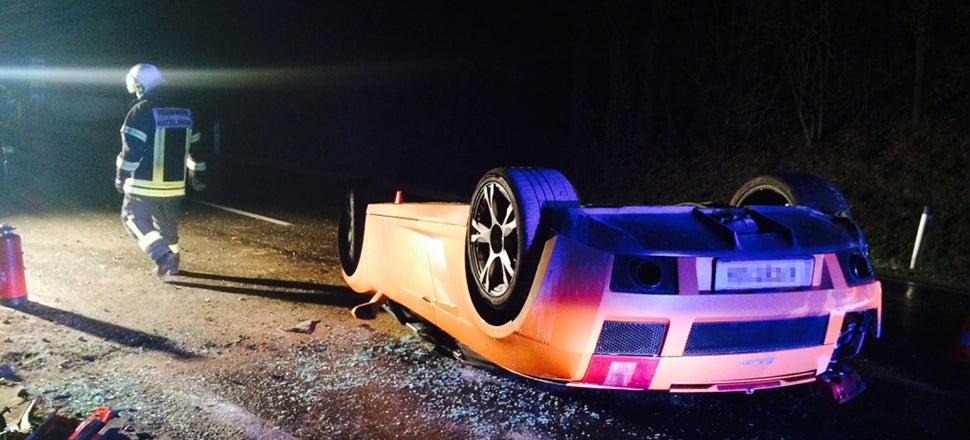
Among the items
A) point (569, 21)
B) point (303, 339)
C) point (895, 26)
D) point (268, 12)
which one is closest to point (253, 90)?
point (268, 12)

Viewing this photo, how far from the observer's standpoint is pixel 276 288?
6625 mm

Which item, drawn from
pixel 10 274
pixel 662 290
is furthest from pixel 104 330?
pixel 662 290

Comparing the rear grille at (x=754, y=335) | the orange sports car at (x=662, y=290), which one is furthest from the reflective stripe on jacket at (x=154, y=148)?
the rear grille at (x=754, y=335)

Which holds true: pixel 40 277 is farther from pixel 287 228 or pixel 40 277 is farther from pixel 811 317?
pixel 811 317

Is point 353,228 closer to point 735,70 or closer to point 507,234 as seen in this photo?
point 507,234

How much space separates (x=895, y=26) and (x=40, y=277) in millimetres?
12372

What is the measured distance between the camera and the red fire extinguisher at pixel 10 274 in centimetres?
581

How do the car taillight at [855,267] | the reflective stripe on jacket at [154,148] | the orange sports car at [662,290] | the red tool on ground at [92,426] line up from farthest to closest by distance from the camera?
the reflective stripe on jacket at [154,148] → the car taillight at [855,267] → the red tool on ground at [92,426] → the orange sports car at [662,290]

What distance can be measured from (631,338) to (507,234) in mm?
767

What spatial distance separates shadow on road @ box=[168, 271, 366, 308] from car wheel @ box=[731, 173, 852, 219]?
3351mm

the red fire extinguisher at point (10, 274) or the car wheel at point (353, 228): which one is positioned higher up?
the car wheel at point (353, 228)

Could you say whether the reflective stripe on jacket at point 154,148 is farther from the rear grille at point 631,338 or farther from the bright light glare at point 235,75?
the bright light glare at point 235,75

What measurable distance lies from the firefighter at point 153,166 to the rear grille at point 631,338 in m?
4.90

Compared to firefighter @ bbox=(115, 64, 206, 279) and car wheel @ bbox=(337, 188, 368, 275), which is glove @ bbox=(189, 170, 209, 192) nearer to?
firefighter @ bbox=(115, 64, 206, 279)
